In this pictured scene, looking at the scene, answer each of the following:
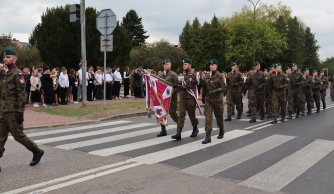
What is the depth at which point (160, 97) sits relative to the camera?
379 inches

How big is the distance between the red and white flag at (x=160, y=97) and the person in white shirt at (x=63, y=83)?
327 inches

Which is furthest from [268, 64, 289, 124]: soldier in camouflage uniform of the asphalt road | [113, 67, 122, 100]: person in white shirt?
[113, 67, 122, 100]: person in white shirt

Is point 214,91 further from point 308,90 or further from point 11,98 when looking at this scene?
point 308,90

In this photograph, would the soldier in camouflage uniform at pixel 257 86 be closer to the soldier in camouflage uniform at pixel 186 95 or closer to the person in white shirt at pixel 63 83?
the soldier in camouflage uniform at pixel 186 95

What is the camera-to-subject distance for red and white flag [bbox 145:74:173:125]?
31.3 ft

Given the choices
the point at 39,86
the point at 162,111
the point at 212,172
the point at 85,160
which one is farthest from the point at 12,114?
the point at 39,86

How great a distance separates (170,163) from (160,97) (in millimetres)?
2970

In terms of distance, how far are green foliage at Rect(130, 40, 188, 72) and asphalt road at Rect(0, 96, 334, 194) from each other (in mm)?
46144

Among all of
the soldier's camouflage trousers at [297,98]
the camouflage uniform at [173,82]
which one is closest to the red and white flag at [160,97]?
the camouflage uniform at [173,82]

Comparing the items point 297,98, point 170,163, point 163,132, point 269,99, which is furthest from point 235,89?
point 170,163

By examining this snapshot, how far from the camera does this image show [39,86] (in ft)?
53.3

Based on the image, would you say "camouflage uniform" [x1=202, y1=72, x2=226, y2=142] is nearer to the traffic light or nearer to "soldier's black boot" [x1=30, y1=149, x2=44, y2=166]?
"soldier's black boot" [x1=30, y1=149, x2=44, y2=166]

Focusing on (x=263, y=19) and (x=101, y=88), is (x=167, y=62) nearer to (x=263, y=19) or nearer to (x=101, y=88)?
(x=101, y=88)

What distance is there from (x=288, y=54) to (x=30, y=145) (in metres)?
77.8
